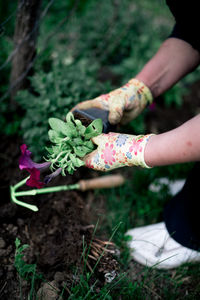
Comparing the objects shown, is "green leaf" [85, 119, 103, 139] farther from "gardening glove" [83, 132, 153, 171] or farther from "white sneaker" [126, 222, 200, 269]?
"white sneaker" [126, 222, 200, 269]

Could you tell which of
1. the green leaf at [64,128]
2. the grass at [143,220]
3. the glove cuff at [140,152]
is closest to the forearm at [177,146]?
the glove cuff at [140,152]

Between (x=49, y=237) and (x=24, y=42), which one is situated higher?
(x=24, y=42)

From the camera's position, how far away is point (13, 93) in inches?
74.7

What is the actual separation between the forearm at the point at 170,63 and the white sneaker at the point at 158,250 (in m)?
0.94

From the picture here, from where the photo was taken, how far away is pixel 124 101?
1.49m

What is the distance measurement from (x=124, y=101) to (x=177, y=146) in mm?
578

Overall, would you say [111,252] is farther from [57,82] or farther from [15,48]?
[15,48]

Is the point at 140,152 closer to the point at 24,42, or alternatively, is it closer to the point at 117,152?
the point at 117,152

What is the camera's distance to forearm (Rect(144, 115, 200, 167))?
0.98m

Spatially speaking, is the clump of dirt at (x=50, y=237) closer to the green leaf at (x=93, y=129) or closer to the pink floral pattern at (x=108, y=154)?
the pink floral pattern at (x=108, y=154)

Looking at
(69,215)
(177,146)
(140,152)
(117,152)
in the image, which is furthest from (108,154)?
(69,215)

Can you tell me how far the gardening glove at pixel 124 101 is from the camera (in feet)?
4.77

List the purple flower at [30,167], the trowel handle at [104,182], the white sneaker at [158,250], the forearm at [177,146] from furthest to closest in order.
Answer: the trowel handle at [104,182] → the white sneaker at [158,250] → the purple flower at [30,167] → the forearm at [177,146]

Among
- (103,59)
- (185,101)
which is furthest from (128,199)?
(103,59)
